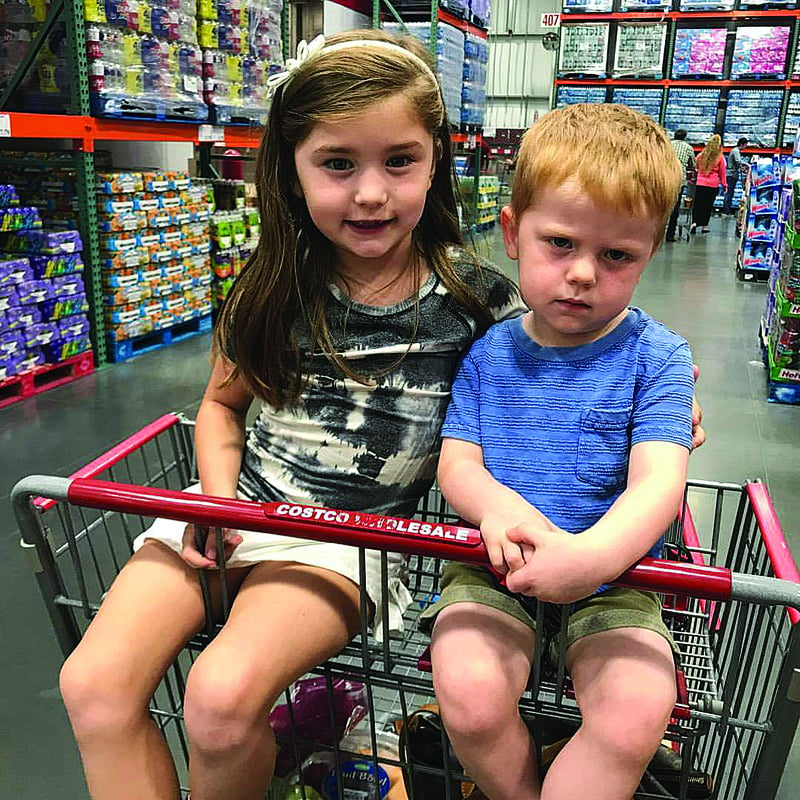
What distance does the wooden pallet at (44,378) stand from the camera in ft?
12.5

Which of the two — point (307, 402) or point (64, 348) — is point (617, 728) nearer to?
point (307, 402)

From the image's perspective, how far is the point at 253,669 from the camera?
3.43 ft

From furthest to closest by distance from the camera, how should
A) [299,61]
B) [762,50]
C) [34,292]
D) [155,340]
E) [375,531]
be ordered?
[762,50] → [155,340] → [34,292] → [299,61] → [375,531]

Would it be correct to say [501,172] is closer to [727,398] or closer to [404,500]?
[727,398]

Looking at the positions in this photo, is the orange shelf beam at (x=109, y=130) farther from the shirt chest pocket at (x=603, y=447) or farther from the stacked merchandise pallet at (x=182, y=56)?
the shirt chest pocket at (x=603, y=447)

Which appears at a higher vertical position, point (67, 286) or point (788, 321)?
point (67, 286)

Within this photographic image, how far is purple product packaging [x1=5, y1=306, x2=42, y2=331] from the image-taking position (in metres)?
3.68

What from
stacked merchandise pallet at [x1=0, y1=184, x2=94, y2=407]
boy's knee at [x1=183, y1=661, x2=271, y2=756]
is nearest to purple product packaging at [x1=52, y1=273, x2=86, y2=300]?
stacked merchandise pallet at [x1=0, y1=184, x2=94, y2=407]

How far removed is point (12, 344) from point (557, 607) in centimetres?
330

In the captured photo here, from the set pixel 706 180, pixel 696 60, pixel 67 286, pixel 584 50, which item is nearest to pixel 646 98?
pixel 696 60

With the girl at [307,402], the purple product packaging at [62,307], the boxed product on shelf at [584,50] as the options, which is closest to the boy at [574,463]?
Answer: the girl at [307,402]

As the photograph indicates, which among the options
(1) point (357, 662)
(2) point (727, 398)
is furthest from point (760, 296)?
(1) point (357, 662)

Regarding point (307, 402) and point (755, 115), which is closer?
point (307, 402)

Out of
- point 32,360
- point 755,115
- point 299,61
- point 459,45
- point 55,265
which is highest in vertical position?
point 459,45
